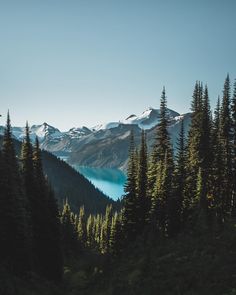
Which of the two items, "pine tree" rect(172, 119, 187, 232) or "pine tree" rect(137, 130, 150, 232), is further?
"pine tree" rect(137, 130, 150, 232)

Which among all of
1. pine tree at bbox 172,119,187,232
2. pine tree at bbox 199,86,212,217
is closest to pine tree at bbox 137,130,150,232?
pine tree at bbox 172,119,187,232

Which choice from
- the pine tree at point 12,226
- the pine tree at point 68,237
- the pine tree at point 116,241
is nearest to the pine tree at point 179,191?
the pine tree at point 116,241

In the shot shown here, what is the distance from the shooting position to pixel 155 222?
47.0 m

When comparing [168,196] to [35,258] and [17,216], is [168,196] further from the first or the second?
[17,216]

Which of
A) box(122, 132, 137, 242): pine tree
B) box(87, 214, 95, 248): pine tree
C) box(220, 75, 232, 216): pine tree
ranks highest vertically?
box(220, 75, 232, 216): pine tree

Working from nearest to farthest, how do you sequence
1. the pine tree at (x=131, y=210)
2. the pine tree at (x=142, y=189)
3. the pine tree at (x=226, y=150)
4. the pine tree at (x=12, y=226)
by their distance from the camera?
the pine tree at (x=12, y=226)
the pine tree at (x=226, y=150)
the pine tree at (x=131, y=210)
the pine tree at (x=142, y=189)

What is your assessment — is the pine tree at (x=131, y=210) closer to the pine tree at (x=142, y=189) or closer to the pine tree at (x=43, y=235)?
the pine tree at (x=142, y=189)

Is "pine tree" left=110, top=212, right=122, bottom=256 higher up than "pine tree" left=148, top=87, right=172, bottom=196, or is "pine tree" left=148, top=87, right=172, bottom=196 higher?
"pine tree" left=148, top=87, right=172, bottom=196

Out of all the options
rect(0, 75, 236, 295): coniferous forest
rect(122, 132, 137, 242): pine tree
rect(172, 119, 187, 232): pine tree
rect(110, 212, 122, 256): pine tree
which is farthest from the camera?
rect(110, 212, 122, 256): pine tree

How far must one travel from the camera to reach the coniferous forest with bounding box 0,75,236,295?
2350cm

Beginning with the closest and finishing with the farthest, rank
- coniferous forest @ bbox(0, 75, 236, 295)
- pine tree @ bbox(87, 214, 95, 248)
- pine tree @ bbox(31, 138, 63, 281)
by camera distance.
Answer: coniferous forest @ bbox(0, 75, 236, 295), pine tree @ bbox(31, 138, 63, 281), pine tree @ bbox(87, 214, 95, 248)

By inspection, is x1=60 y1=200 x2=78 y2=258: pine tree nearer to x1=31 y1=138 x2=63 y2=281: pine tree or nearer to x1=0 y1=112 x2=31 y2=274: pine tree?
x1=31 y1=138 x2=63 y2=281: pine tree

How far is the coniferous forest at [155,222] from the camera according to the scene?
23.5 meters

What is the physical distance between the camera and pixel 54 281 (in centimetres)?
4034
